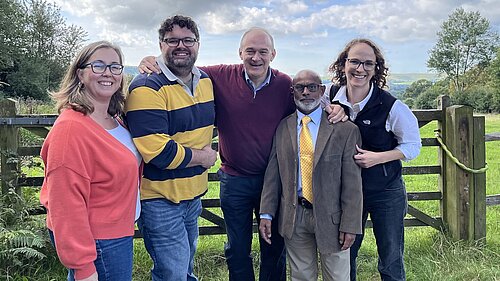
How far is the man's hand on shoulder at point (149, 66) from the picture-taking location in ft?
10.7

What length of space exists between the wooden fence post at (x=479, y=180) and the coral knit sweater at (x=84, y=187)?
4186 mm

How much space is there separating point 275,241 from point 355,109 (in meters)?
1.37

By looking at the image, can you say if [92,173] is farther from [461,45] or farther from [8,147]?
[461,45]

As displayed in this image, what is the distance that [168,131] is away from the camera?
10.5 feet

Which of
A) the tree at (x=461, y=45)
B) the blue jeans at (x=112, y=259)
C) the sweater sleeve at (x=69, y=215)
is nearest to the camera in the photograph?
the sweater sleeve at (x=69, y=215)

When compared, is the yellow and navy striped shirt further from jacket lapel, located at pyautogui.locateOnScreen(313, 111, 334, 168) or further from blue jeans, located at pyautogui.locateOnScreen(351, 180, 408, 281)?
blue jeans, located at pyautogui.locateOnScreen(351, 180, 408, 281)

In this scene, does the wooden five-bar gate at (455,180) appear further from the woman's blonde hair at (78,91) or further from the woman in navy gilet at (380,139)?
the woman's blonde hair at (78,91)

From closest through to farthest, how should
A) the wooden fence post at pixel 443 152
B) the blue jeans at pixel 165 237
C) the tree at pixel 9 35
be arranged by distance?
1. the blue jeans at pixel 165 237
2. the wooden fence post at pixel 443 152
3. the tree at pixel 9 35

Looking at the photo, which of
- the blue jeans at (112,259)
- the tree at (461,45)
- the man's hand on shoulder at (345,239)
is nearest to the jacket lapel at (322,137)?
the man's hand on shoulder at (345,239)

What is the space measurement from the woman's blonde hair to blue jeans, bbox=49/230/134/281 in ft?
2.42

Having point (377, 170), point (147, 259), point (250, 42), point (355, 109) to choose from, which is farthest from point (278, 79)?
point (147, 259)

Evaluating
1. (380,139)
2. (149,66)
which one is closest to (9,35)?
(149,66)

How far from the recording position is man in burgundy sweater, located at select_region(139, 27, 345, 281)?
3.78 meters

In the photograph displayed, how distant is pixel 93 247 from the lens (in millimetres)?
2424
